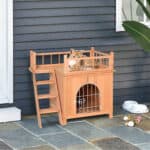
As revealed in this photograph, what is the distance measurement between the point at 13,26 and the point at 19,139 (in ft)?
4.13

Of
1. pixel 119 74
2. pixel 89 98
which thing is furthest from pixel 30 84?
pixel 119 74

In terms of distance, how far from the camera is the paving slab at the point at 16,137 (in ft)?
17.9

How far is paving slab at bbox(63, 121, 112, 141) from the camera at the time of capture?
5750 millimetres

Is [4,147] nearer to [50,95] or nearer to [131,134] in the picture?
[50,95]

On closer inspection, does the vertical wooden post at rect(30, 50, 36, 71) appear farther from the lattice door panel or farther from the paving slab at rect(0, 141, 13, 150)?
the paving slab at rect(0, 141, 13, 150)

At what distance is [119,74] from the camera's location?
22.3 feet

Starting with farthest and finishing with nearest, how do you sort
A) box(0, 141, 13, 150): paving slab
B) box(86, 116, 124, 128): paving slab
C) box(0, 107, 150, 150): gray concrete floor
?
box(86, 116, 124, 128): paving slab, box(0, 107, 150, 150): gray concrete floor, box(0, 141, 13, 150): paving slab

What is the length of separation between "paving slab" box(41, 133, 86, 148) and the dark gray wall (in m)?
0.79

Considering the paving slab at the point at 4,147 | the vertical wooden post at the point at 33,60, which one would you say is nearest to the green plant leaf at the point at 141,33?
the vertical wooden post at the point at 33,60

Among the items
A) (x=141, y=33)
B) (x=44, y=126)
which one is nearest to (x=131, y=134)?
(x=44, y=126)

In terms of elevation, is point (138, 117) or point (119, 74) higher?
point (119, 74)

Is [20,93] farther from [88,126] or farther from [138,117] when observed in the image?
[138,117]

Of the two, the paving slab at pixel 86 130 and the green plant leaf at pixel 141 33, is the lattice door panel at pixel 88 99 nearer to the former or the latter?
the paving slab at pixel 86 130

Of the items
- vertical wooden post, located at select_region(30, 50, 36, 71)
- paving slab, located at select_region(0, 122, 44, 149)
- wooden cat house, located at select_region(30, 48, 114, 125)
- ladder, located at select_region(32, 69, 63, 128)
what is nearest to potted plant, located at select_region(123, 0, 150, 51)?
wooden cat house, located at select_region(30, 48, 114, 125)
